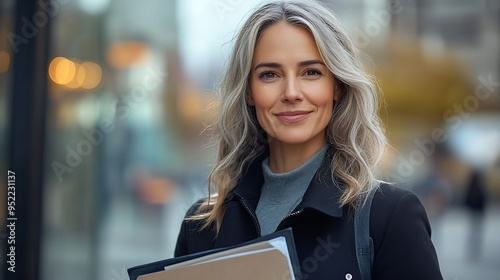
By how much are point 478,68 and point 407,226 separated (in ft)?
17.0

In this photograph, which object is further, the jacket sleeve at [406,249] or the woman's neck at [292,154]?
the woman's neck at [292,154]

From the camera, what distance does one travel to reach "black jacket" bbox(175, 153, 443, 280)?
1523mm

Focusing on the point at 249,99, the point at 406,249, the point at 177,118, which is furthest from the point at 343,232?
the point at 177,118

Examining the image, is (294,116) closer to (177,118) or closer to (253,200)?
(253,200)

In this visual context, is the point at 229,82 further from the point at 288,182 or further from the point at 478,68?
the point at 478,68

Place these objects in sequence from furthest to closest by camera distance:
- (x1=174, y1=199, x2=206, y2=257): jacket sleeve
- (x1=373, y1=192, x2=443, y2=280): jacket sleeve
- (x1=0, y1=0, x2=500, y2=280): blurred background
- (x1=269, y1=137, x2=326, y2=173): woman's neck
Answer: (x1=0, y1=0, x2=500, y2=280): blurred background → (x1=174, y1=199, x2=206, y2=257): jacket sleeve → (x1=269, y1=137, x2=326, y2=173): woman's neck → (x1=373, y1=192, x2=443, y2=280): jacket sleeve

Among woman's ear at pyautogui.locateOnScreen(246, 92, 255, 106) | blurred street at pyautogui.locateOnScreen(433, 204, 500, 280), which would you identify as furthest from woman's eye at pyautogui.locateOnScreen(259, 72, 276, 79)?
blurred street at pyautogui.locateOnScreen(433, 204, 500, 280)

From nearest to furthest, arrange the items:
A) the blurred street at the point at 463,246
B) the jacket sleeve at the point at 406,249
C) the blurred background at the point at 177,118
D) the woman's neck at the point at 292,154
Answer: the jacket sleeve at the point at 406,249, the woman's neck at the point at 292,154, the blurred background at the point at 177,118, the blurred street at the point at 463,246

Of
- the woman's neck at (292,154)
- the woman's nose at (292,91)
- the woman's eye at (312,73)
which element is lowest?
the woman's neck at (292,154)

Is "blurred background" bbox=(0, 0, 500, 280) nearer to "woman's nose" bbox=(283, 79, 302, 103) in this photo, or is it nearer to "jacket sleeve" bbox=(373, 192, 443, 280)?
"woman's nose" bbox=(283, 79, 302, 103)

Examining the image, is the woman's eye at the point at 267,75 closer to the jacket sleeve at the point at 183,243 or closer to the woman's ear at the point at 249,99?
the woman's ear at the point at 249,99

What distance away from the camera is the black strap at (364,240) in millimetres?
1558

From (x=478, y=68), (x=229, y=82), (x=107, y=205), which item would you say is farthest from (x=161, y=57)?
(x=229, y=82)

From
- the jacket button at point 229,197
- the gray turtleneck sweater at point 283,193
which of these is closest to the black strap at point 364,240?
the gray turtleneck sweater at point 283,193
